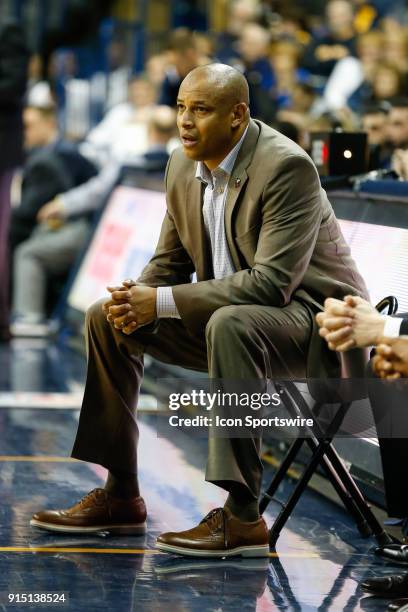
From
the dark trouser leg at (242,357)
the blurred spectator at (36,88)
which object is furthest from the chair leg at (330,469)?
the blurred spectator at (36,88)

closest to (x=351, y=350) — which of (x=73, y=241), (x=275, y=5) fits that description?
(x=73, y=241)

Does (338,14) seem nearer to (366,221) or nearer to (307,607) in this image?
(366,221)

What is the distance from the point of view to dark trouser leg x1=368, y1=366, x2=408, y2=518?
163 inches

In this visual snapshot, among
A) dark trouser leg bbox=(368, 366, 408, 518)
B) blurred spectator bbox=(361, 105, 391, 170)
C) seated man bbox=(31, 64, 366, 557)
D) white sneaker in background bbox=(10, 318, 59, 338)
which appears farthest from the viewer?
white sneaker in background bbox=(10, 318, 59, 338)

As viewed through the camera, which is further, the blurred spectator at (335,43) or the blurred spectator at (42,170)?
the blurred spectator at (335,43)

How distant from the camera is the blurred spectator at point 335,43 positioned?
13.8m

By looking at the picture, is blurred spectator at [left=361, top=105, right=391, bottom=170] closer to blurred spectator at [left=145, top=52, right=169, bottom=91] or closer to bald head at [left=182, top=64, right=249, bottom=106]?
bald head at [left=182, top=64, right=249, bottom=106]

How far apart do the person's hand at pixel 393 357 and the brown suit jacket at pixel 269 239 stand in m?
0.65

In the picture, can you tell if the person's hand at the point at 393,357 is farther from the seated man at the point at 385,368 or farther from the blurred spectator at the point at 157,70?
the blurred spectator at the point at 157,70

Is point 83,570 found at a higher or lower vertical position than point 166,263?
lower

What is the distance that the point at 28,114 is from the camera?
10.9 metres

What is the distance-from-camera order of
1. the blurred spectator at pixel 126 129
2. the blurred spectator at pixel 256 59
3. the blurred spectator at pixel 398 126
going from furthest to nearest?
1. the blurred spectator at pixel 126 129
2. the blurred spectator at pixel 256 59
3. the blurred spectator at pixel 398 126

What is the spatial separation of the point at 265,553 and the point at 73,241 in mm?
6243

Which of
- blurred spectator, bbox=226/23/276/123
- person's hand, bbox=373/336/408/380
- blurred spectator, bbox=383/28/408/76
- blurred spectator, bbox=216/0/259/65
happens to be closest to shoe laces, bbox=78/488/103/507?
person's hand, bbox=373/336/408/380
